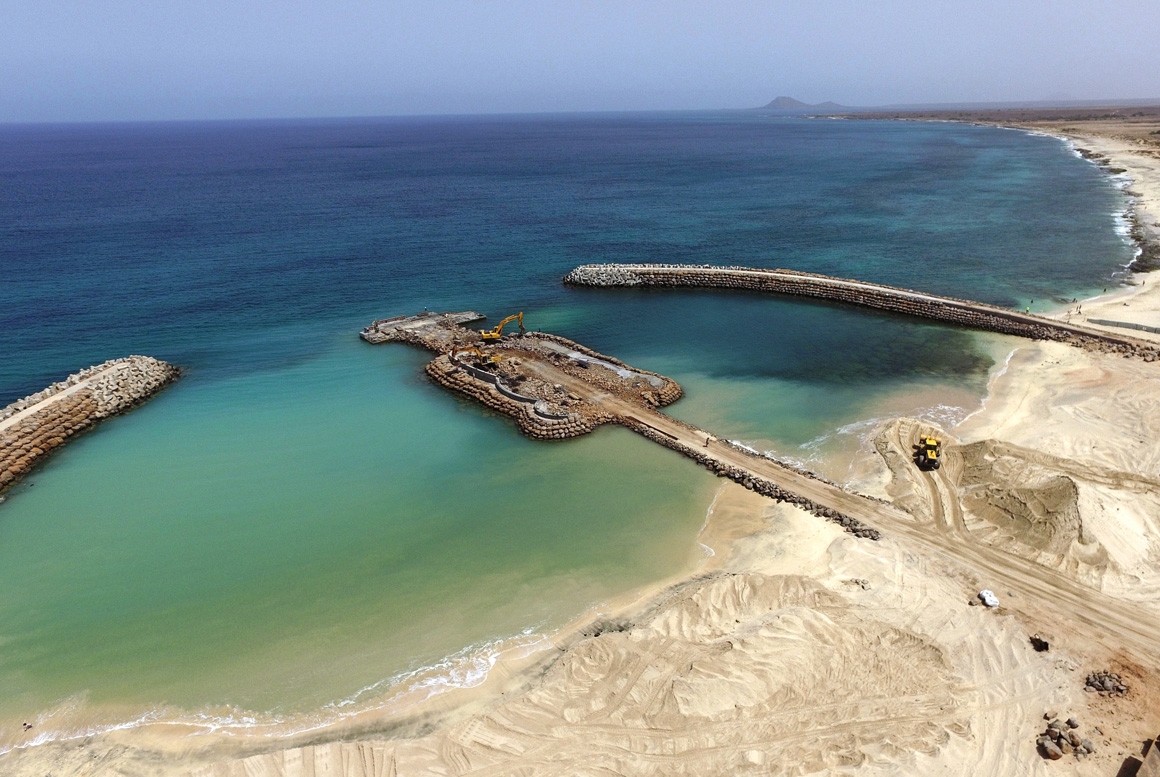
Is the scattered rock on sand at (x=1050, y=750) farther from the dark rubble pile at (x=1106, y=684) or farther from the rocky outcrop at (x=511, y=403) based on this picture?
the rocky outcrop at (x=511, y=403)

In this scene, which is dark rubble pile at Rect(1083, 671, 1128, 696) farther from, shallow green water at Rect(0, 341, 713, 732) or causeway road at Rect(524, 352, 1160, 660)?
shallow green water at Rect(0, 341, 713, 732)

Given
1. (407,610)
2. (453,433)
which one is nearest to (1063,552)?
(407,610)

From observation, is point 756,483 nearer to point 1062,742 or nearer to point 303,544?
point 1062,742

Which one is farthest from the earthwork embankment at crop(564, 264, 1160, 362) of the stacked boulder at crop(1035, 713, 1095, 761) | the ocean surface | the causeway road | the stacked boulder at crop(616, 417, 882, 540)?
the stacked boulder at crop(1035, 713, 1095, 761)

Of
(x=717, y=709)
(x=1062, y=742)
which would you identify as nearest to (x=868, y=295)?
(x=1062, y=742)

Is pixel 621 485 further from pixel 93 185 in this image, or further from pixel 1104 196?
pixel 93 185

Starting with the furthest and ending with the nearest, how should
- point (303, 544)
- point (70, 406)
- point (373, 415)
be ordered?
point (373, 415) → point (70, 406) → point (303, 544)

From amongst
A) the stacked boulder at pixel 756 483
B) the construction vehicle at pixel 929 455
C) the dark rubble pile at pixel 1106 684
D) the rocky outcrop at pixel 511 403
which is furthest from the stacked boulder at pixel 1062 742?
the rocky outcrop at pixel 511 403
